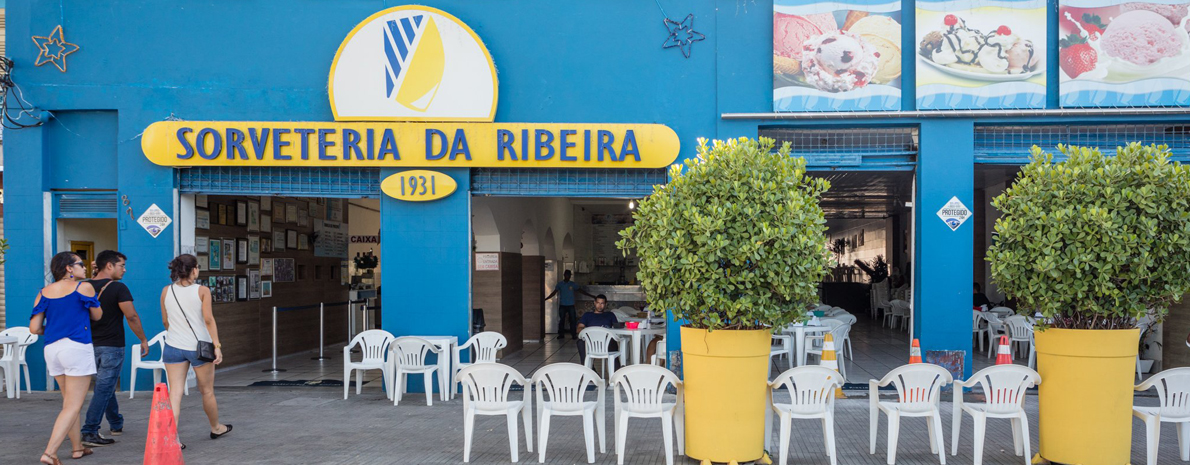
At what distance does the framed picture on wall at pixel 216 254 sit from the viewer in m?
Answer: 10.4

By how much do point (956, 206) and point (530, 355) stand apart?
627cm

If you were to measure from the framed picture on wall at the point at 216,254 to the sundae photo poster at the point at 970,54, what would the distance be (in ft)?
27.5

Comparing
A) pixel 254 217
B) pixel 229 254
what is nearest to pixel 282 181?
pixel 229 254

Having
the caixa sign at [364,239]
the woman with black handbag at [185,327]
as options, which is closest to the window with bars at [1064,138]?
the woman with black handbag at [185,327]

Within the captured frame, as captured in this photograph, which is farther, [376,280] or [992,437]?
[376,280]

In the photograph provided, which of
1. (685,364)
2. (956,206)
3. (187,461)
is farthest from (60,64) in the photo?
(956,206)

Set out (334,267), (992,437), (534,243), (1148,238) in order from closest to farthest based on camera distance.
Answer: (1148,238) < (992,437) < (334,267) < (534,243)

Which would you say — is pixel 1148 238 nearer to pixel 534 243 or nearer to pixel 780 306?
pixel 780 306

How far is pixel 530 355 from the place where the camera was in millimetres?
12461

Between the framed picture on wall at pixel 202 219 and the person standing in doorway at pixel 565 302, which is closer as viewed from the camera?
the framed picture on wall at pixel 202 219

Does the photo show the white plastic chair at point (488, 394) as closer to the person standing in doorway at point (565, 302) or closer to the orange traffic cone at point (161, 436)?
the orange traffic cone at point (161, 436)

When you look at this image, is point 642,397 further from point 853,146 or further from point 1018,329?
point 1018,329

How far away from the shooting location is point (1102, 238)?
5488 millimetres

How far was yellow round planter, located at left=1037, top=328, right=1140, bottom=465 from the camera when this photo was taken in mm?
5684
